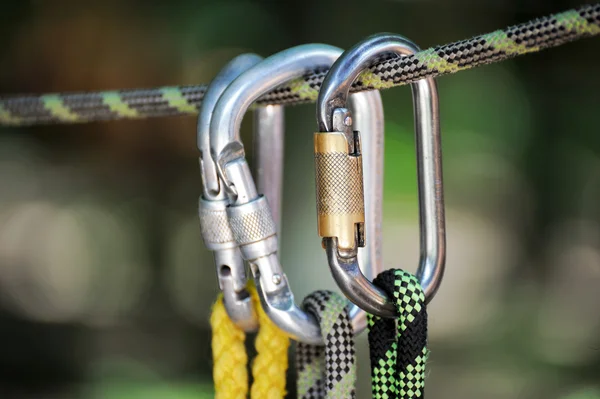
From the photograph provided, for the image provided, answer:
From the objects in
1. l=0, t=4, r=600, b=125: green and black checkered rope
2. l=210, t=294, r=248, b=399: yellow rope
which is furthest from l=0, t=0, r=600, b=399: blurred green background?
l=210, t=294, r=248, b=399: yellow rope

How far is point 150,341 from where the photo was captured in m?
2.66

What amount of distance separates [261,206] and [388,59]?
13 cm

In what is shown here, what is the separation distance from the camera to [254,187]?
472 mm

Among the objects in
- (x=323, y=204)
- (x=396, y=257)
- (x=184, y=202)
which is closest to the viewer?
(x=323, y=204)

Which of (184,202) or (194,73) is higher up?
(194,73)

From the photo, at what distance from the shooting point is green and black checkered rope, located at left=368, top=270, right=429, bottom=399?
0.45 m

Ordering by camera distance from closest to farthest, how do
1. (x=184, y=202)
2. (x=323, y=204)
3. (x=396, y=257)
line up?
(x=323, y=204), (x=396, y=257), (x=184, y=202)

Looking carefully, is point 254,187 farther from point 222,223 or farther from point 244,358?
point 244,358

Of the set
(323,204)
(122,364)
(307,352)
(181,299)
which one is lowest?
(122,364)

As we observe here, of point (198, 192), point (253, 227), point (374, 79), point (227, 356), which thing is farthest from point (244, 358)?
point (198, 192)

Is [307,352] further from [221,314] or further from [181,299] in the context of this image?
[181,299]

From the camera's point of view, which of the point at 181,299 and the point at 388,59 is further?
the point at 181,299

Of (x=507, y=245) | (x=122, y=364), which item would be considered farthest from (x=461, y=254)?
(x=122, y=364)

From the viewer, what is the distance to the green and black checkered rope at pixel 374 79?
39 centimetres
